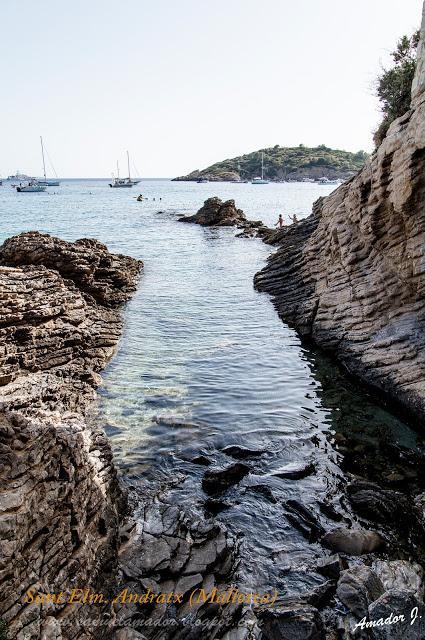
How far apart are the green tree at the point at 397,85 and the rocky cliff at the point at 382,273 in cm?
587

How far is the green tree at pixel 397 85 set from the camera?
26.3m

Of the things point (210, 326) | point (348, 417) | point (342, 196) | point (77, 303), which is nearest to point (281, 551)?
point (348, 417)

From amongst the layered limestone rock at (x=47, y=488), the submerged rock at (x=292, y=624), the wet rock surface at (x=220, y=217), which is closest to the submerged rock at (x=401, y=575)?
the submerged rock at (x=292, y=624)

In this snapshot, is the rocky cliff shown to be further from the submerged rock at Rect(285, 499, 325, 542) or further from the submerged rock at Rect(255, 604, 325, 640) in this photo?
the submerged rock at Rect(255, 604, 325, 640)

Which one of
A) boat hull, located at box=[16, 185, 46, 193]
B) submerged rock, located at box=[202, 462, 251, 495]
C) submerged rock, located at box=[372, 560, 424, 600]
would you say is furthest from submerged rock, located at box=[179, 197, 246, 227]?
boat hull, located at box=[16, 185, 46, 193]

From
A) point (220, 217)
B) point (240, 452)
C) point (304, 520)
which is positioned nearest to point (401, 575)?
point (304, 520)

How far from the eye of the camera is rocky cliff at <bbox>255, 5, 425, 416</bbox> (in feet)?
52.0

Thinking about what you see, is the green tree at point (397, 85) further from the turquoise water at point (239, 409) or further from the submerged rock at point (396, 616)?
the submerged rock at point (396, 616)

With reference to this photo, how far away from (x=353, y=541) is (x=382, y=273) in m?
11.9

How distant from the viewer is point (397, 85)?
2727 centimetres

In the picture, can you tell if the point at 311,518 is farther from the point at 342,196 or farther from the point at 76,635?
the point at 342,196

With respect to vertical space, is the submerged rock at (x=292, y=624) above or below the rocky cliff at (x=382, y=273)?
below

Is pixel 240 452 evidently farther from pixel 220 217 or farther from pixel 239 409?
pixel 220 217

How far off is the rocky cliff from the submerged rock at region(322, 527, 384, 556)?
238 inches
